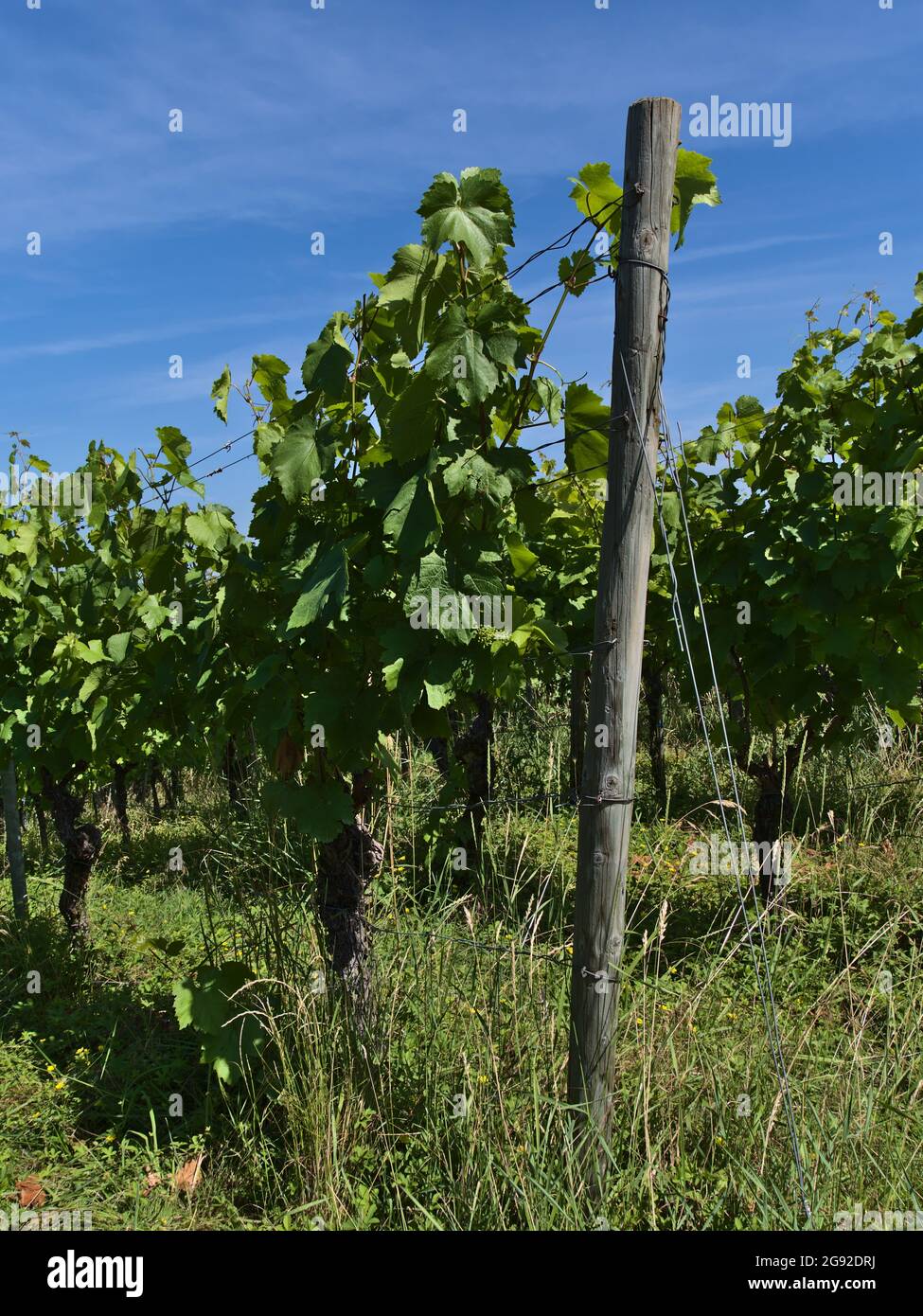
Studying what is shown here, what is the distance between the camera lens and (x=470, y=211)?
212cm

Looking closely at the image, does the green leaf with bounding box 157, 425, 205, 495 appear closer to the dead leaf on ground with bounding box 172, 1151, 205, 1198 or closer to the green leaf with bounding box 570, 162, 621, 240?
the green leaf with bounding box 570, 162, 621, 240

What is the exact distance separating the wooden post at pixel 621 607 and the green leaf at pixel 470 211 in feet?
0.98

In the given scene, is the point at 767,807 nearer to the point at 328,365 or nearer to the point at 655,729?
the point at 655,729

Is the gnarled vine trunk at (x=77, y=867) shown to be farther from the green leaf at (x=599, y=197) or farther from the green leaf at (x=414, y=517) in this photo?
the green leaf at (x=599, y=197)

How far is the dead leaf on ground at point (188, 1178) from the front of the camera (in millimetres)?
2580

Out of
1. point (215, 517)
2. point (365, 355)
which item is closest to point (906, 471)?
point (365, 355)

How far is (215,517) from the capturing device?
3.04 meters

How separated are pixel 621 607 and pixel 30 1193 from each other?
8.19 feet

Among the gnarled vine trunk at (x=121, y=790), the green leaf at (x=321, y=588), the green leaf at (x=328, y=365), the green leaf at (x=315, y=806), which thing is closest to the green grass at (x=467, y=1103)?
the green leaf at (x=315, y=806)

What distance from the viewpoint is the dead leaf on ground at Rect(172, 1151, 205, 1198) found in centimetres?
258

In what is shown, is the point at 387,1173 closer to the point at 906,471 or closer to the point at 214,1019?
the point at 214,1019

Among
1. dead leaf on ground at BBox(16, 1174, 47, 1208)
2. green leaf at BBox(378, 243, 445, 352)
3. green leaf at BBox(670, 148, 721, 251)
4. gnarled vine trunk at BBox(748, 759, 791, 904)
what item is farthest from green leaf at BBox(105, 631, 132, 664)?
gnarled vine trunk at BBox(748, 759, 791, 904)

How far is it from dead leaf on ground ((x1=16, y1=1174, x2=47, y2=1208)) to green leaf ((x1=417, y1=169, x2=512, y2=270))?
290 centimetres
